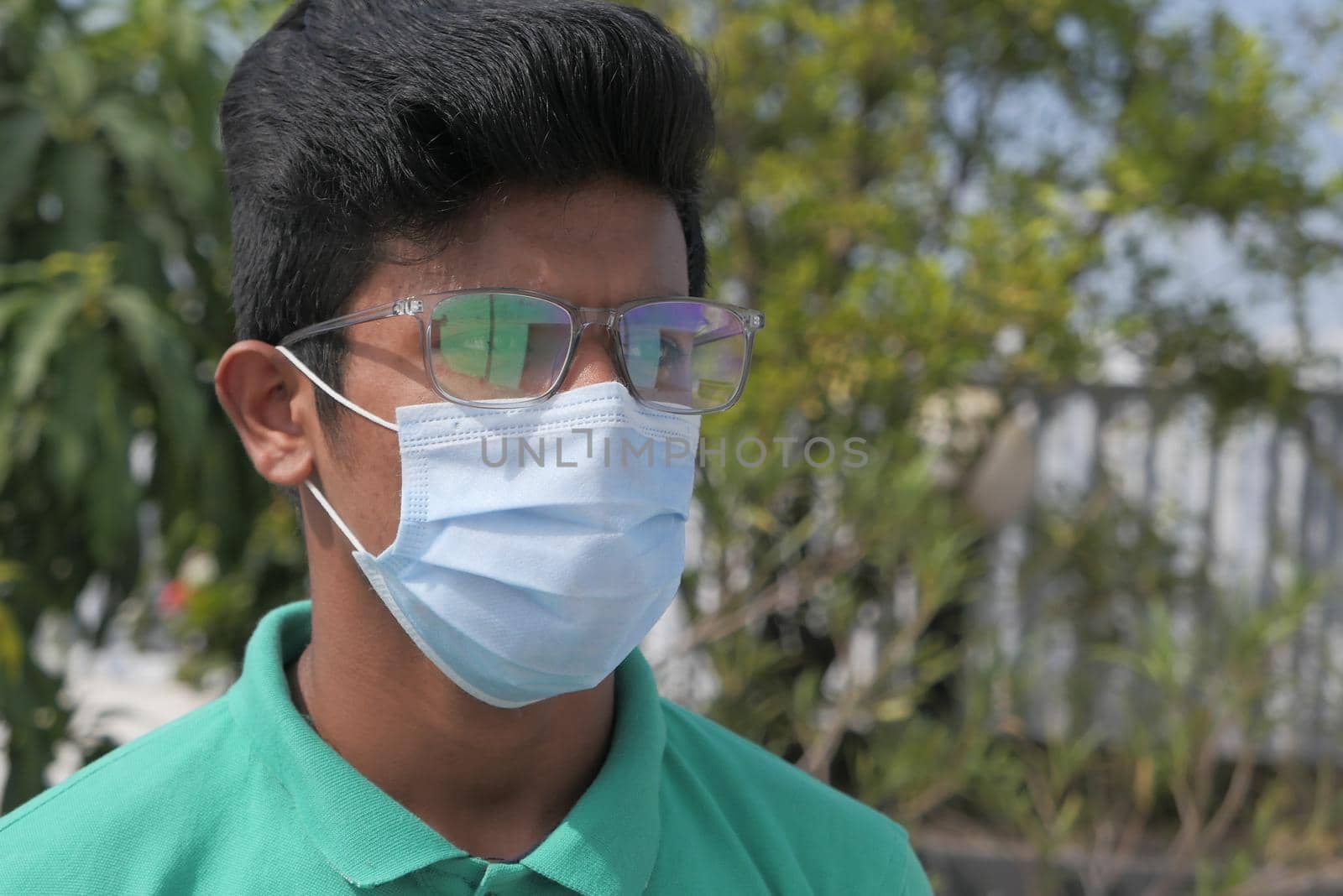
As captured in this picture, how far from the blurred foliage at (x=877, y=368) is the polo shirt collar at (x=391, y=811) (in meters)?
0.93

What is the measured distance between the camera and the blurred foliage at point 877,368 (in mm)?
2410

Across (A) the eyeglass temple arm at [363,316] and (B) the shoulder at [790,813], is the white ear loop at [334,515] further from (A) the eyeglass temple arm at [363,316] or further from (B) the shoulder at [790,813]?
(B) the shoulder at [790,813]

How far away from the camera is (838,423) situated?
3543 mm

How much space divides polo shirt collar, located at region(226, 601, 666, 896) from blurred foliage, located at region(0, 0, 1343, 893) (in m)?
0.93

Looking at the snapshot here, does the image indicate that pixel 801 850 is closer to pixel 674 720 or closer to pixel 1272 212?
pixel 674 720

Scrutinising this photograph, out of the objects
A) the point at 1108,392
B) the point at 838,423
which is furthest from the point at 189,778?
the point at 1108,392

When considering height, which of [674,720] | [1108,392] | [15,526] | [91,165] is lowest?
[1108,392]

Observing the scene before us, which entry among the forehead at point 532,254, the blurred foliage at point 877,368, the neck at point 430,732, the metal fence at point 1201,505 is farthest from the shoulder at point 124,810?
the metal fence at point 1201,505

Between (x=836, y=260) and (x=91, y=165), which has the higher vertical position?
(x=91, y=165)

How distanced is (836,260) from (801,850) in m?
2.85

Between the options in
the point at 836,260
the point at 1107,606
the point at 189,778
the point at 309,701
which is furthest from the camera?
the point at 1107,606

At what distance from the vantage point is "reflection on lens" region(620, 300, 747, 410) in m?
1.28

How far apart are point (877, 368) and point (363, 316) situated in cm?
237

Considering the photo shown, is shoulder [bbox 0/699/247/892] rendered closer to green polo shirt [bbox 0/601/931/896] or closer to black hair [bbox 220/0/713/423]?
green polo shirt [bbox 0/601/931/896]
